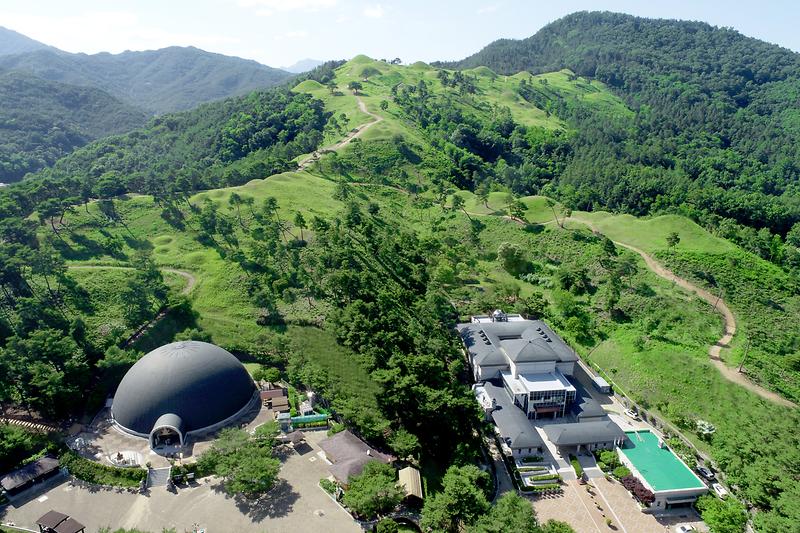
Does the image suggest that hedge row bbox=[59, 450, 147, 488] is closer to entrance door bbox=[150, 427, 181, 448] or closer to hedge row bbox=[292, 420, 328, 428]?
entrance door bbox=[150, 427, 181, 448]

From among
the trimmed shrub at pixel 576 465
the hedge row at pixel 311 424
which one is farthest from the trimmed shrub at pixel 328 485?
the trimmed shrub at pixel 576 465

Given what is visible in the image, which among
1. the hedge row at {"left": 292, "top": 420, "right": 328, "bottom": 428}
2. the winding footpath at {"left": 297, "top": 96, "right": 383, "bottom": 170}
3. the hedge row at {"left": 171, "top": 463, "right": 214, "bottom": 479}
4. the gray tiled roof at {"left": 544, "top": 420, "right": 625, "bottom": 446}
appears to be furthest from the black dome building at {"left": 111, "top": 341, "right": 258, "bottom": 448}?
the winding footpath at {"left": 297, "top": 96, "right": 383, "bottom": 170}

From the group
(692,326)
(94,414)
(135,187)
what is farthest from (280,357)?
(135,187)

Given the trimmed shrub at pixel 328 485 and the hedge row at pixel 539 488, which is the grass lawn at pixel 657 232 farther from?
the trimmed shrub at pixel 328 485

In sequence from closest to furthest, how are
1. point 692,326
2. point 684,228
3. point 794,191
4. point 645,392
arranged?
point 645,392, point 692,326, point 684,228, point 794,191

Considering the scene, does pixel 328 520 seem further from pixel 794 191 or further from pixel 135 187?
pixel 794 191
